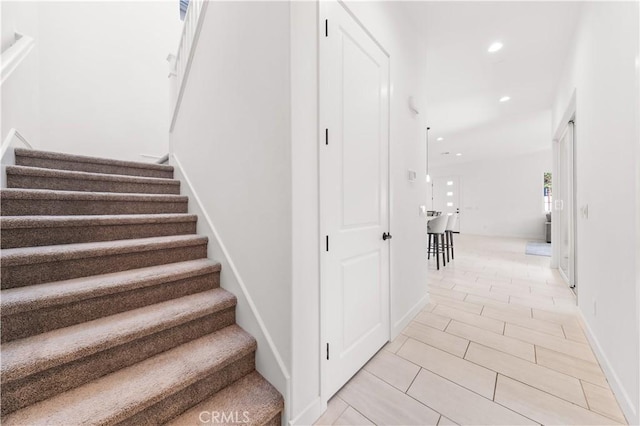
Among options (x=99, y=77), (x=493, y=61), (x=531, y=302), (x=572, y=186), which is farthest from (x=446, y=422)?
(x=99, y=77)

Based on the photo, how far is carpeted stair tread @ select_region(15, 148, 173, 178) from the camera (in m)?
2.01

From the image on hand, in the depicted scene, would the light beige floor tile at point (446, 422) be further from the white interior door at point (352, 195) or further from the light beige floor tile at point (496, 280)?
the light beige floor tile at point (496, 280)

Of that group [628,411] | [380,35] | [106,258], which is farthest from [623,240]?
[106,258]

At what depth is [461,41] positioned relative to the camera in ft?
9.48

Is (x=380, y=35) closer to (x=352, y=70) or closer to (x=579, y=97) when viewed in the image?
(x=352, y=70)

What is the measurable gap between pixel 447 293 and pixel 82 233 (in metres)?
3.59

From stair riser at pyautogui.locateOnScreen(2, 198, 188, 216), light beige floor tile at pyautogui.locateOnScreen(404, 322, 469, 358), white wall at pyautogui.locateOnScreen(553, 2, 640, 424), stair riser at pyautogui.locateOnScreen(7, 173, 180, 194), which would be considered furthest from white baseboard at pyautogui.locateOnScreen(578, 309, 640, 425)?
stair riser at pyautogui.locateOnScreen(7, 173, 180, 194)

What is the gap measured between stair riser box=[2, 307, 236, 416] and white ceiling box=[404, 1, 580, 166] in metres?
3.20

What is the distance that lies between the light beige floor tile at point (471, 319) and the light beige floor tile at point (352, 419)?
153cm

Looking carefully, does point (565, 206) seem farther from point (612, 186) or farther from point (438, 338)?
point (438, 338)

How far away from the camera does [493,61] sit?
3.26 meters

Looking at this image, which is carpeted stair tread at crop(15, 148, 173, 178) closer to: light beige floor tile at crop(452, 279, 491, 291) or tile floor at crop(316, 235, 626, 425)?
tile floor at crop(316, 235, 626, 425)

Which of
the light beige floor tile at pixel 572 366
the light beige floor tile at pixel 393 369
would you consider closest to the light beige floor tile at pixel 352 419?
the light beige floor tile at pixel 393 369

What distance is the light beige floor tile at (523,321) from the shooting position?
2.17 meters
